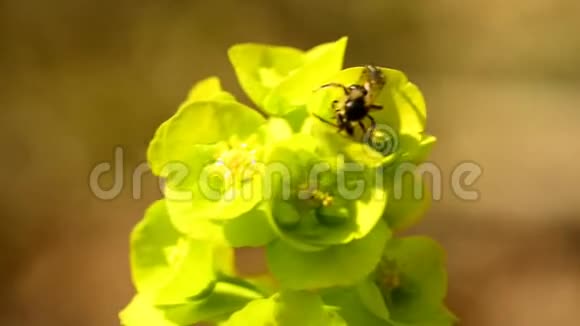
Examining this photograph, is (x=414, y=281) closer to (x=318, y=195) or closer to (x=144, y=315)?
(x=318, y=195)

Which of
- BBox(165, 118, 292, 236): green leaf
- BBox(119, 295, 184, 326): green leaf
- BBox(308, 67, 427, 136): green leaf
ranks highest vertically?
BBox(308, 67, 427, 136): green leaf

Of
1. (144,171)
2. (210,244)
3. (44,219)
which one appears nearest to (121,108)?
(144,171)

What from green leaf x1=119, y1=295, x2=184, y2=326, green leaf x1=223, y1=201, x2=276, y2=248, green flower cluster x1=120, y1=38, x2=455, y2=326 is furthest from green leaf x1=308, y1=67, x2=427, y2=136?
green leaf x1=119, y1=295, x2=184, y2=326

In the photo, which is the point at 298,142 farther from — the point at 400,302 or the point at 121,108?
the point at 121,108

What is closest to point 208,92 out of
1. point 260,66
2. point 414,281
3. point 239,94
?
point 260,66

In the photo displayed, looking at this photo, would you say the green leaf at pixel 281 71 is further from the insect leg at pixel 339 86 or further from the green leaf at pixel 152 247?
the green leaf at pixel 152 247

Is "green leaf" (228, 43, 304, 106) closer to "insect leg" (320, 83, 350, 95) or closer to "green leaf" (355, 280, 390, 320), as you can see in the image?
"insect leg" (320, 83, 350, 95)
